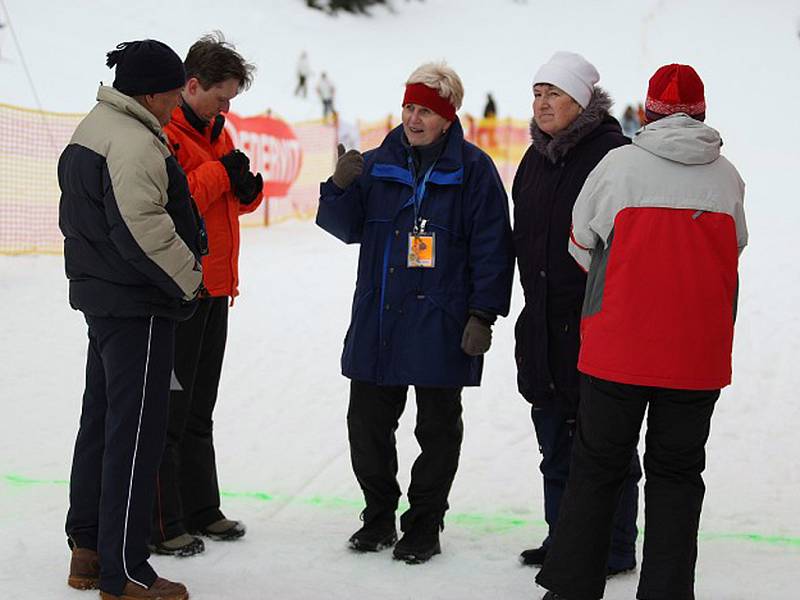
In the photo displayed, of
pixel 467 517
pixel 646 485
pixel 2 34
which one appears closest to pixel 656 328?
pixel 646 485

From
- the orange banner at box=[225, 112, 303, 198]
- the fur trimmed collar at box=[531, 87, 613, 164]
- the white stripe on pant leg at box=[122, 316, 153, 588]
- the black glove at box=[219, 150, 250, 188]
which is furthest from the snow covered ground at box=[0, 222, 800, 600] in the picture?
the orange banner at box=[225, 112, 303, 198]

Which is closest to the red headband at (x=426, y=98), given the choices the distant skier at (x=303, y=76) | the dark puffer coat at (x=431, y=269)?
the dark puffer coat at (x=431, y=269)

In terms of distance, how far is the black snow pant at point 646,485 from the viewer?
10.8 ft

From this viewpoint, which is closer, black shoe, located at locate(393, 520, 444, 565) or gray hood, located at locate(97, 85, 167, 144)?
gray hood, located at locate(97, 85, 167, 144)

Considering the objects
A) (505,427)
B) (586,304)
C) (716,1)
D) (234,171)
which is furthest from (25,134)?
(716,1)

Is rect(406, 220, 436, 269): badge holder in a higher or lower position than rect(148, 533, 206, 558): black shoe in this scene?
higher

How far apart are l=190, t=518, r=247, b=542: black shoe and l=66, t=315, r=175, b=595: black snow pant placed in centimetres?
79

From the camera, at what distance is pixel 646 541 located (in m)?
3.38

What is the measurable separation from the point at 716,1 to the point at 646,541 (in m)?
40.9

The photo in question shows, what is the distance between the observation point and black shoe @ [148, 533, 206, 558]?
4035mm

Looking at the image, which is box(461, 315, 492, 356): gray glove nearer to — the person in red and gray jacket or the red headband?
the person in red and gray jacket

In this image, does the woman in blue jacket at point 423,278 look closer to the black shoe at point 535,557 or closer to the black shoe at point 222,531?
the black shoe at point 535,557

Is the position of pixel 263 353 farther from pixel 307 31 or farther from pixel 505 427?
pixel 307 31

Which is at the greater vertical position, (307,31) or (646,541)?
(307,31)
